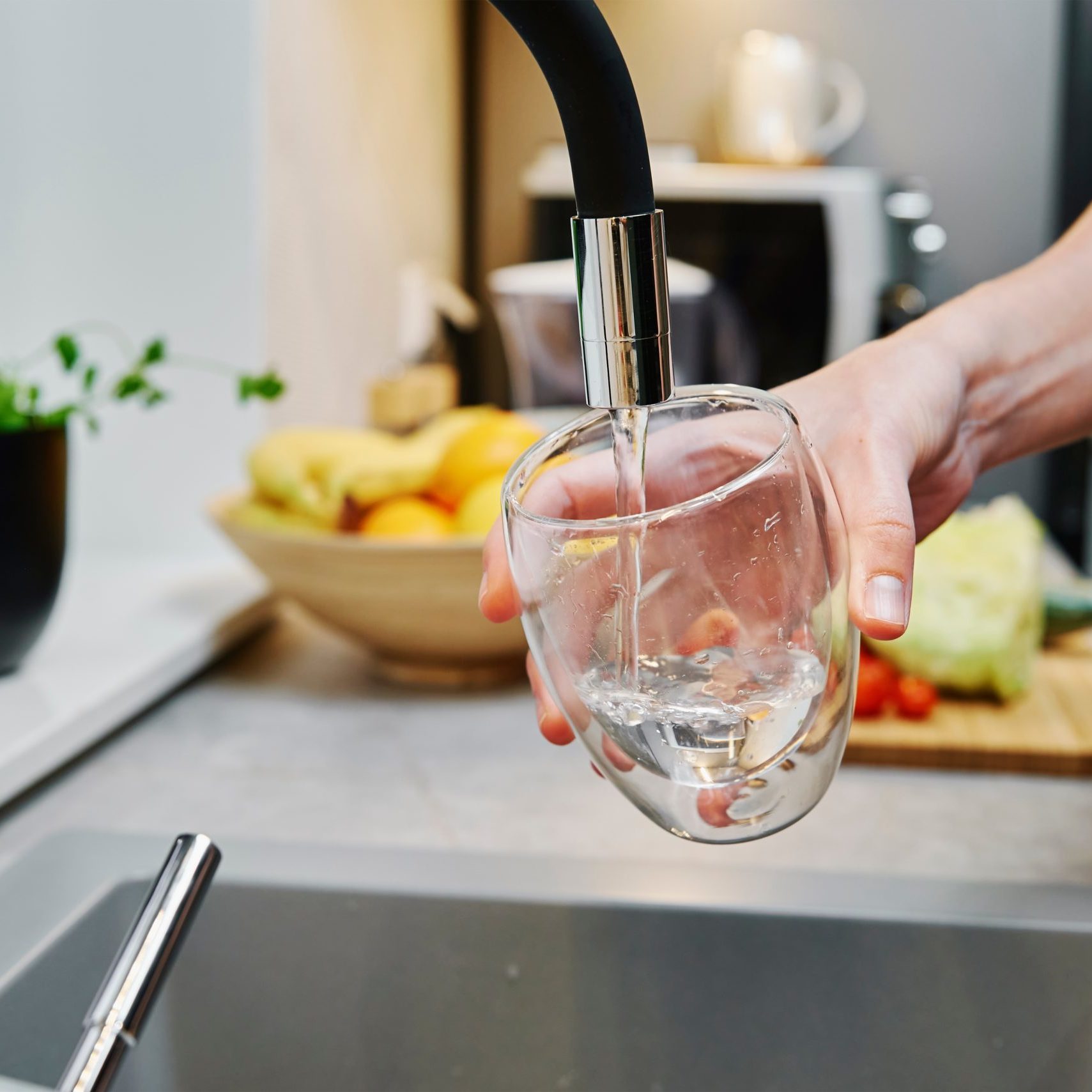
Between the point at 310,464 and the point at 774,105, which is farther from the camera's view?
the point at 774,105

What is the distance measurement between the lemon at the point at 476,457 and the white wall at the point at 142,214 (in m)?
0.35

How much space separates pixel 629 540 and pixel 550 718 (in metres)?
0.11

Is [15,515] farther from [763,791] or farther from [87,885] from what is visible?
[763,791]

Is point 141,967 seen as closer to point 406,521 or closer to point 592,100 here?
point 592,100

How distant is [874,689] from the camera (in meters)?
0.78

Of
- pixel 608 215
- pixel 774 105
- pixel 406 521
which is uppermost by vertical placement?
pixel 774 105

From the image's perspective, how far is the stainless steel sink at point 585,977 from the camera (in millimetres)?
494

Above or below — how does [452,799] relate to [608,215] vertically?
below

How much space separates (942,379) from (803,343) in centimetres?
216

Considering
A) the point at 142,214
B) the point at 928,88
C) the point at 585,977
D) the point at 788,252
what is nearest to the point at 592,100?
the point at 585,977

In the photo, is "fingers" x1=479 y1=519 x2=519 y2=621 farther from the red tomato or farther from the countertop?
the countertop

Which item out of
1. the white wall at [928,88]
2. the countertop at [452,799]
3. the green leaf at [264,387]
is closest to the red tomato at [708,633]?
the countertop at [452,799]

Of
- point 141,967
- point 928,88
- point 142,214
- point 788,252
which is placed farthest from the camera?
point 928,88

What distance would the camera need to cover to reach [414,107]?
2199 millimetres
